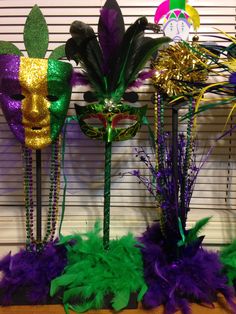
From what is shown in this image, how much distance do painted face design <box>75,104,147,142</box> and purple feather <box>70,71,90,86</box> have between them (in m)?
0.08

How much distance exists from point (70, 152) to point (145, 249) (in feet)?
1.44

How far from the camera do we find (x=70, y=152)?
1.16m

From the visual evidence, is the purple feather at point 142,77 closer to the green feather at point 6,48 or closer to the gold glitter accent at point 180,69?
the gold glitter accent at point 180,69

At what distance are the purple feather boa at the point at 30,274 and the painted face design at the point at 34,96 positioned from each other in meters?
0.32

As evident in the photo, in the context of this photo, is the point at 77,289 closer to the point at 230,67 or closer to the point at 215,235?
the point at 215,235

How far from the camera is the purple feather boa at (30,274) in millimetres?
854

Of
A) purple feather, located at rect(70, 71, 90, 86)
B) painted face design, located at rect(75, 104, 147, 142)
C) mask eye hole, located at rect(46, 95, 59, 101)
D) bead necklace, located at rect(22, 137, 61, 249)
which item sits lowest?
bead necklace, located at rect(22, 137, 61, 249)

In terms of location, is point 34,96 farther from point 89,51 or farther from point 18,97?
point 89,51

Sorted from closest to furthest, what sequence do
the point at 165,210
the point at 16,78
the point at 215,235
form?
the point at 16,78, the point at 165,210, the point at 215,235

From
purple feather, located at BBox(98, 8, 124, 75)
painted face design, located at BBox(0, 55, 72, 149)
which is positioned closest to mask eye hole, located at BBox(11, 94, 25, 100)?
painted face design, located at BBox(0, 55, 72, 149)

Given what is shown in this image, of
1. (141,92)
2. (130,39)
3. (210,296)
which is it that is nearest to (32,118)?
(130,39)

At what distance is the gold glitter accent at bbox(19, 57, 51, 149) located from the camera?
32.3 inches

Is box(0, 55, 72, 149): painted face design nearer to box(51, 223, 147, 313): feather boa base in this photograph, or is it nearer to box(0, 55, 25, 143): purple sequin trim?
box(0, 55, 25, 143): purple sequin trim

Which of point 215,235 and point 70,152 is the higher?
point 70,152
